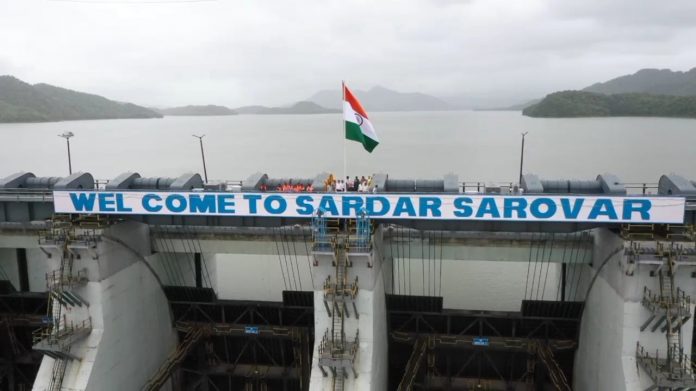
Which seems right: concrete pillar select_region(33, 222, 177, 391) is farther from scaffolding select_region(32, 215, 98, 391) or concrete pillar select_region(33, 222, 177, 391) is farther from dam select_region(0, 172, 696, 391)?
scaffolding select_region(32, 215, 98, 391)

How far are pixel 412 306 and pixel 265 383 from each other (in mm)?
9351

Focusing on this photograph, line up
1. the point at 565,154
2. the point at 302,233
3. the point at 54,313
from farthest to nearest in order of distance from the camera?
the point at 565,154 → the point at 302,233 → the point at 54,313

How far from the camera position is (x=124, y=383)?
2345 cm

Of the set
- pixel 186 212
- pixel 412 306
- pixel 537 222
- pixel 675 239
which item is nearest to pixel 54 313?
pixel 186 212

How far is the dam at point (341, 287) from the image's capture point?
62.7 ft

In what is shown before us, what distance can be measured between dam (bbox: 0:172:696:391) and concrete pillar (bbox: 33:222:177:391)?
85 millimetres

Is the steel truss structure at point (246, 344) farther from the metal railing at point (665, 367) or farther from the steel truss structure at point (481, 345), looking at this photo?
the metal railing at point (665, 367)

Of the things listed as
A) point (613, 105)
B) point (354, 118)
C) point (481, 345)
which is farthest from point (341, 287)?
point (613, 105)

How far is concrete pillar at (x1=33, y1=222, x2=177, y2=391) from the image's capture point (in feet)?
71.4

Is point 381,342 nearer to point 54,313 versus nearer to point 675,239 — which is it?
point 675,239

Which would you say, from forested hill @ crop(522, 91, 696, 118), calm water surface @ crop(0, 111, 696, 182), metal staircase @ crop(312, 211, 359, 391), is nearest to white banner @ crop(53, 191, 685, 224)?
metal staircase @ crop(312, 211, 359, 391)

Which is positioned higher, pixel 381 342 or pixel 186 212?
pixel 186 212

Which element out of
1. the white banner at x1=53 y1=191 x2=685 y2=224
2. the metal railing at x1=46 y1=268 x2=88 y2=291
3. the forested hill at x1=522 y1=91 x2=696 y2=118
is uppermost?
the forested hill at x1=522 y1=91 x2=696 y2=118

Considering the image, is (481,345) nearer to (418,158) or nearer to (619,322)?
(619,322)
